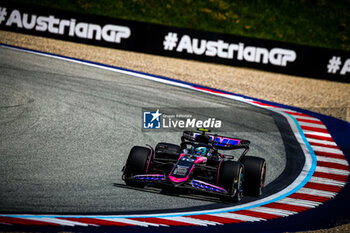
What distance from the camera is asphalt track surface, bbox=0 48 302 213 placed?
800cm

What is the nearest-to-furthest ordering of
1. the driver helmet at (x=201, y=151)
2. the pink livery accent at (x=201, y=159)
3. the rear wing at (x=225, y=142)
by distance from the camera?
1. the pink livery accent at (x=201, y=159)
2. the driver helmet at (x=201, y=151)
3. the rear wing at (x=225, y=142)

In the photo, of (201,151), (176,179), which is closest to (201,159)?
(201,151)

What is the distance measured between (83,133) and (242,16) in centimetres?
1968

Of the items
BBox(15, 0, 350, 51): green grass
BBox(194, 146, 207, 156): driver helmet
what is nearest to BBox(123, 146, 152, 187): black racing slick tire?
BBox(194, 146, 207, 156): driver helmet

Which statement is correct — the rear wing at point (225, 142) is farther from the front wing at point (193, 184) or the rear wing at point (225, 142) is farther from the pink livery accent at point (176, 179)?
the pink livery accent at point (176, 179)

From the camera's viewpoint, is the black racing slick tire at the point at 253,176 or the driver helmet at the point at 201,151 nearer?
the black racing slick tire at the point at 253,176

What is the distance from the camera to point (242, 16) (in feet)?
95.9

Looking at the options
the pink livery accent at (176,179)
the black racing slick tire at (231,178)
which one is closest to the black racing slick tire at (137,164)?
the pink livery accent at (176,179)

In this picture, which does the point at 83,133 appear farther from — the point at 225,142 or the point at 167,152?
the point at 225,142

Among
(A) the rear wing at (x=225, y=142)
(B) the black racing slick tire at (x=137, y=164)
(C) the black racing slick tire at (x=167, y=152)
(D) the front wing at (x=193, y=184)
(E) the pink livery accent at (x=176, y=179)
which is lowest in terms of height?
(D) the front wing at (x=193, y=184)

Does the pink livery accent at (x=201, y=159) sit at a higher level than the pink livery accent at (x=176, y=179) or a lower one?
higher

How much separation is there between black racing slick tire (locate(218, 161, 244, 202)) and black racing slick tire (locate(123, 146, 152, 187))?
132cm

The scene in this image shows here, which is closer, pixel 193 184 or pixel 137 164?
pixel 193 184

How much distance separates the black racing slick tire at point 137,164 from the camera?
333 inches
